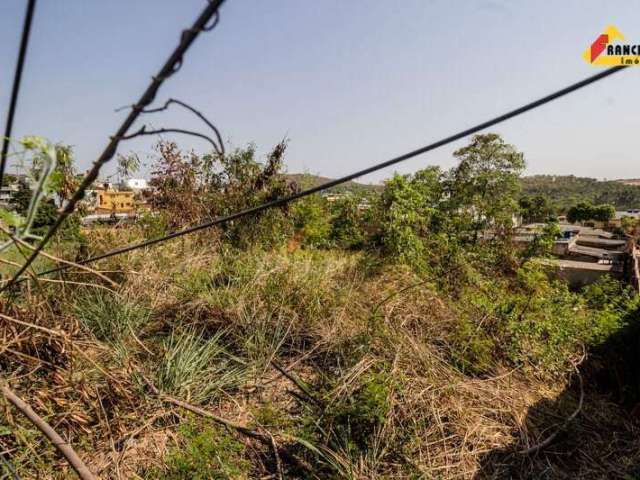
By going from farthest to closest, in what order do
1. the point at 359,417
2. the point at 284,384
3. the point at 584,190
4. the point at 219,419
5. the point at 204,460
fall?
1. the point at 584,190
2. the point at 284,384
3. the point at 219,419
4. the point at 359,417
5. the point at 204,460

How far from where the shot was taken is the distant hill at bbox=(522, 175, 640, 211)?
79375mm

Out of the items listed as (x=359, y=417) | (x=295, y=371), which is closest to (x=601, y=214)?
(x=295, y=371)

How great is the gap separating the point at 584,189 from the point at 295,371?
115203 millimetres

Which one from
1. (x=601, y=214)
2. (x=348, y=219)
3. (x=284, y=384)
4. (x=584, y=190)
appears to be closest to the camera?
(x=284, y=384)

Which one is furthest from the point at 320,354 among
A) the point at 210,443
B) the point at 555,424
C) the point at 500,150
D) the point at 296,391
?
Result: the point at 500,150

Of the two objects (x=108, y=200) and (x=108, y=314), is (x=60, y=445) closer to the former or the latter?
(x=108, y=314)

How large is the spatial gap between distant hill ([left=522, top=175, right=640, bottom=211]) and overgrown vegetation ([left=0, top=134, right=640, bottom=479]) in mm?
80244

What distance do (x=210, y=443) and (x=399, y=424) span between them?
45.3 inches

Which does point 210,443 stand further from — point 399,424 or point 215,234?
point 215,234

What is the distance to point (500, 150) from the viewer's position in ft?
61.2

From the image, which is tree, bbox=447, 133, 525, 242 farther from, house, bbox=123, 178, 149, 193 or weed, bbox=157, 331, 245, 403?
weed, bbox=157, 331, 245, 403

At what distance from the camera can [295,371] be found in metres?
3.00

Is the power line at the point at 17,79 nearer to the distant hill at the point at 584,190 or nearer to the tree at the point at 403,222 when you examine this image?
the tree at the point at 403,222

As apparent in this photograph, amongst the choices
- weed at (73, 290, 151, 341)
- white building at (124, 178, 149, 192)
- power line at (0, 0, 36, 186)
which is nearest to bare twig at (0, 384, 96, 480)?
power line at (0, 0, 36, 186)
